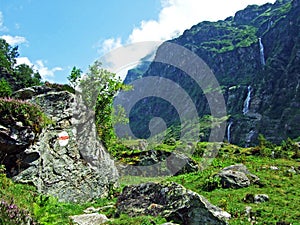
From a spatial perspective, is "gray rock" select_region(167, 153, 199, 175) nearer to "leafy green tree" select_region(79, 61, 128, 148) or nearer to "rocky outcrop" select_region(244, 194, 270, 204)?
"leafy green tree" select_region(79, 61, 128, 148)

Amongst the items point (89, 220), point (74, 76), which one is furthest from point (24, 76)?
point (89, 220)

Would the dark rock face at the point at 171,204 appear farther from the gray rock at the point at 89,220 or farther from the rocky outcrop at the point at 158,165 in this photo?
the rocky outcrop at the point at 158,165

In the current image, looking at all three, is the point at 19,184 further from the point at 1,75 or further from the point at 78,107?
the point at 1,75

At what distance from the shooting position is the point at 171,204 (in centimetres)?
1527

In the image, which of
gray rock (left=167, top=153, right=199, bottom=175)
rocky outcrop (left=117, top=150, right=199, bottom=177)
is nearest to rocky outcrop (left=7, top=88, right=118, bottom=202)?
gray rock (left=167, top=153, right=199, bottom=175)

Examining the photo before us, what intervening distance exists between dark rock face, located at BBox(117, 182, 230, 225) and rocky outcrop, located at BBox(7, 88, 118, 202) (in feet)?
17.3

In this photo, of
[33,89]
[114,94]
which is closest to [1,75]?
[114,94]

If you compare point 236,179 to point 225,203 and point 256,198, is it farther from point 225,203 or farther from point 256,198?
point 225,203

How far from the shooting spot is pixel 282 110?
186 m

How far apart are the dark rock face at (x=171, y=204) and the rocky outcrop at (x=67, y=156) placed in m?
5.26

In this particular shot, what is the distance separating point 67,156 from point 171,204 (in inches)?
417

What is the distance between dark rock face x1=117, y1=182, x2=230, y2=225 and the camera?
45.8 feet

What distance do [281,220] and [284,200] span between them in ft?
14.1

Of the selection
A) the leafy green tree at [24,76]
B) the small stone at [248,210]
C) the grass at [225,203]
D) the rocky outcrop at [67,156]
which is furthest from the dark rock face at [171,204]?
the leafy green tree at [24,76]
